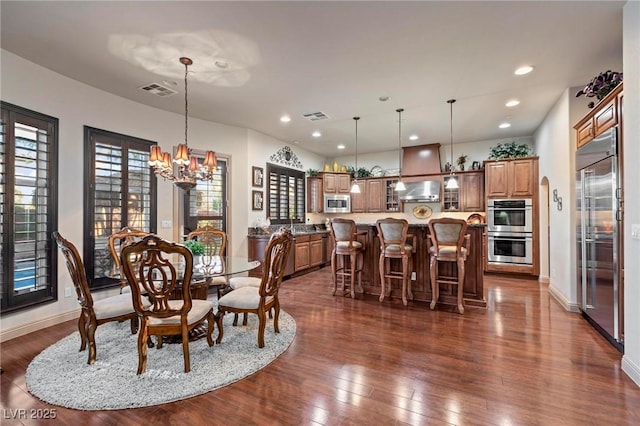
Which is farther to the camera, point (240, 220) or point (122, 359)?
point (240, 220)

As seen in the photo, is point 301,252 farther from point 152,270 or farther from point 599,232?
point 599,232

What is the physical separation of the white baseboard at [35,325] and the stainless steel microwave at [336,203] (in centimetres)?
529

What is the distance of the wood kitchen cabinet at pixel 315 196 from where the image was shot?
295 inches

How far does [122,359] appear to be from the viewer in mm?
2516

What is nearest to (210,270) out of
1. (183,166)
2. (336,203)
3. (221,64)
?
(183,166)

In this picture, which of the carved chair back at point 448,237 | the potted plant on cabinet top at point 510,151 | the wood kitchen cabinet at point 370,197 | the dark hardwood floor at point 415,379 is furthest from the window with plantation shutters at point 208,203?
the potted plant on cabinet top at point 510,151

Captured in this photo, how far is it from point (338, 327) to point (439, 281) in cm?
160

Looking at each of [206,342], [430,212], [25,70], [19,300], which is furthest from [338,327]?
[430,212]

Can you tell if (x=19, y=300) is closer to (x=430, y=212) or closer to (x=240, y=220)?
(x=240, y=220)

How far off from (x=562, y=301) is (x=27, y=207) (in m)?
6.73

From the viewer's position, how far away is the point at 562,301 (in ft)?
13.2

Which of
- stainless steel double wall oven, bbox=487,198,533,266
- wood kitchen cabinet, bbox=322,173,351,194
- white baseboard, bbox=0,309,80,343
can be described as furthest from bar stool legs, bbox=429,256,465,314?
white baseboard, bbox=0,309,80,343

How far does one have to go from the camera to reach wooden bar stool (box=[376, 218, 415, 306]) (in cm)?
408

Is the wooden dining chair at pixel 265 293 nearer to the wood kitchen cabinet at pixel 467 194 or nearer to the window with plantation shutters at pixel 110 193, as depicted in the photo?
the window with plantation shutters at pixel 110 193
